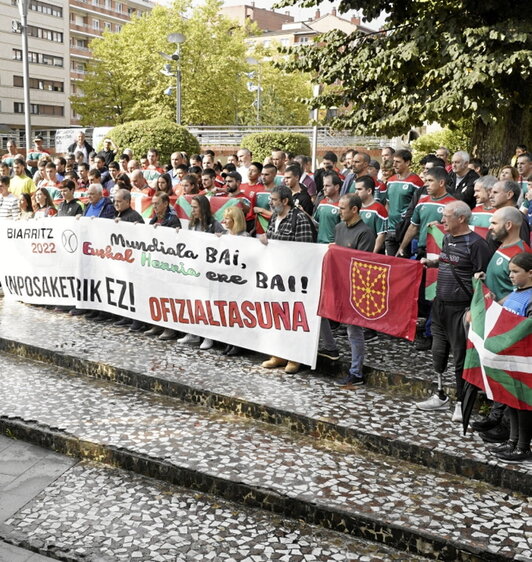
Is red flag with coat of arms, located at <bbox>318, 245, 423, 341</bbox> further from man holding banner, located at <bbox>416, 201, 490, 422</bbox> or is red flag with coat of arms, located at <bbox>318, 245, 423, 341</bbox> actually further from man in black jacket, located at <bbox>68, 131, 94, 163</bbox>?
man in black jacket, located at <bbox>68, 131, 94, 163</bbox>

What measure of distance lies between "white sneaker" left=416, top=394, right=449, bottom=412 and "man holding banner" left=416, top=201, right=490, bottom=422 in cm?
19

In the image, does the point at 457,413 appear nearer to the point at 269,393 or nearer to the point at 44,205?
the point at 269,393

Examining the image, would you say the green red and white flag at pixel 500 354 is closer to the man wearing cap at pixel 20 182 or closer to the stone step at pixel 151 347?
the stone step at pixel 151 347

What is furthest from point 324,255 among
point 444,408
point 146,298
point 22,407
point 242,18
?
point 242,18

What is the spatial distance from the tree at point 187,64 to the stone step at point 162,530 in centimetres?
4296

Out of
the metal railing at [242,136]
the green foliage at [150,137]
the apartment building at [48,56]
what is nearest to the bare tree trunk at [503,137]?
the green foliage at [150,137]

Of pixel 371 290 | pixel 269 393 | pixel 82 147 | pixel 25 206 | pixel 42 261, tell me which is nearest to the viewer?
pixel 269 393

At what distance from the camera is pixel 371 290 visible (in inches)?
270

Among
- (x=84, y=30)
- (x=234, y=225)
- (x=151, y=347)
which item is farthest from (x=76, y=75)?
(x=234, y=225)

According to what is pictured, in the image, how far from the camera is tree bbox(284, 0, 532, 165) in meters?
10.6

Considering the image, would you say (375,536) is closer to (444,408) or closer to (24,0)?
(444,408)

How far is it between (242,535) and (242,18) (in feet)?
399

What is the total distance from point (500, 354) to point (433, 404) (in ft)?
3.98

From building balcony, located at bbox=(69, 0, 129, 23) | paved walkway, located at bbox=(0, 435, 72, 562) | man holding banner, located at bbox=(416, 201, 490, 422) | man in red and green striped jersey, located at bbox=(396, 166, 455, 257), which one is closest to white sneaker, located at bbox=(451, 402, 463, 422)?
man holding banner, located at bbox=(416, 201, 490, 422)
